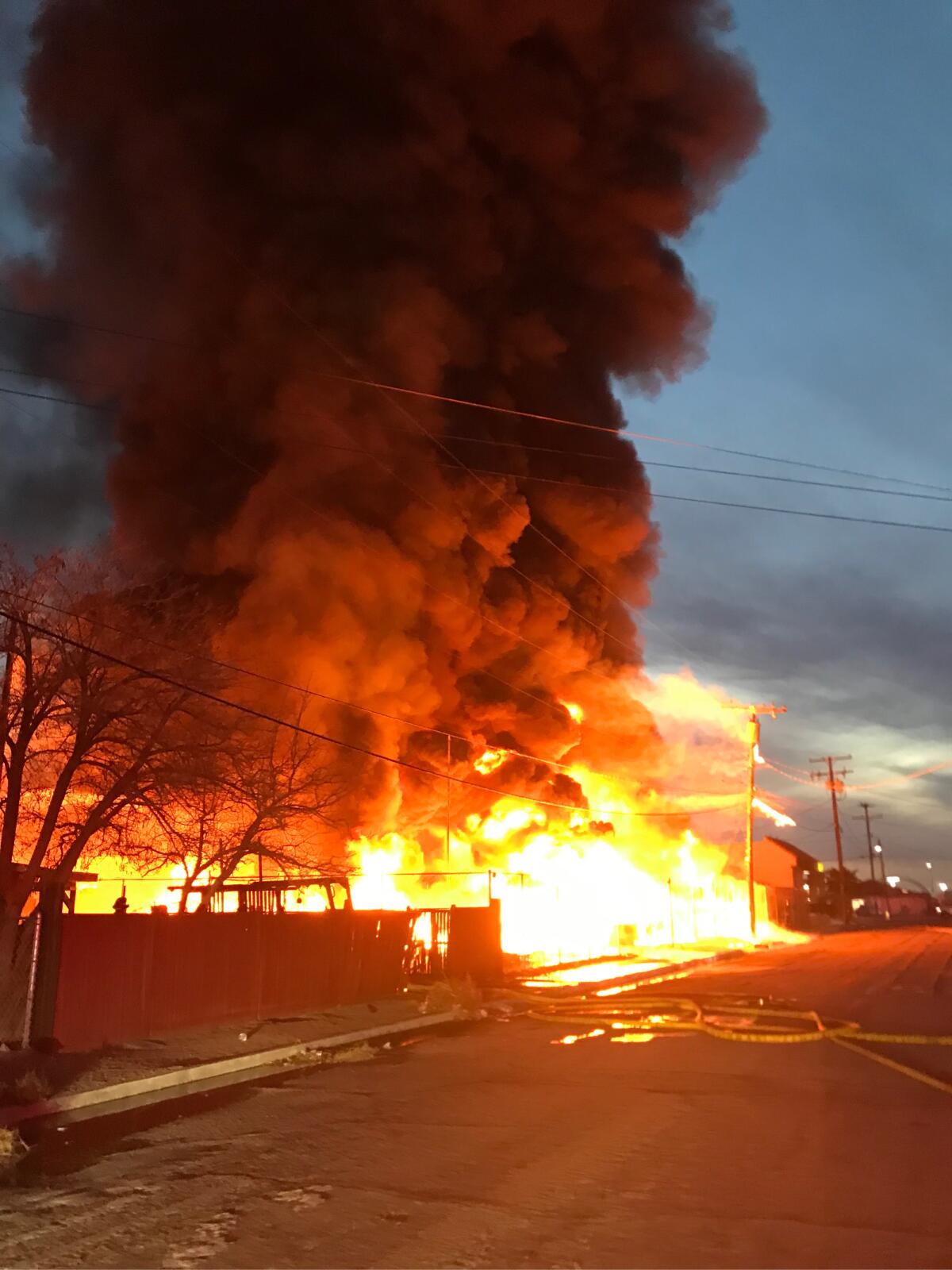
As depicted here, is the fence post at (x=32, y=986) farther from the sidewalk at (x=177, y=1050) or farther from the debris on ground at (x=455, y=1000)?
the debris on ground at (x=455, y=1000)

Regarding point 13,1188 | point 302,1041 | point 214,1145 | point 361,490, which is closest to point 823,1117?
point 214,1145

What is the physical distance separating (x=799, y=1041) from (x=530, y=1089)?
4.54 m

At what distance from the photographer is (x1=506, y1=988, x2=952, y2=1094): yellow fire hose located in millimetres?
12430

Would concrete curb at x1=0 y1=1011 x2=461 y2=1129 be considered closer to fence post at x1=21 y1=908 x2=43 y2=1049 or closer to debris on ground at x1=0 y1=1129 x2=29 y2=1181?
debris on ground at x1=0 y1=1129 x2=29 y2=1181

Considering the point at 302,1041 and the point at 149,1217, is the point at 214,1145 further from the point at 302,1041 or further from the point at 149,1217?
the point at 302,1041

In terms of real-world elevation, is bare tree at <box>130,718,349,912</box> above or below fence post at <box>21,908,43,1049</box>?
above

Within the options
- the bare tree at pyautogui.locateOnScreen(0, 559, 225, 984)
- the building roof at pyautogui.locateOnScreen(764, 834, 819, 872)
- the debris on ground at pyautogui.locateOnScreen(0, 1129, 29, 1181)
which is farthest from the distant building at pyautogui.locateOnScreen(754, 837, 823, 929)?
the debris on ground at pyautogui.locateOnScreen(0, 1129, 29, 1181)

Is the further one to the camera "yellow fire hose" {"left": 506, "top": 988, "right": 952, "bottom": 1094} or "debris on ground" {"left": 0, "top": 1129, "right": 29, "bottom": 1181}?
"yellow fire hose" {"left": 506, "top": 988, "right": 952, "bottom": 1094}

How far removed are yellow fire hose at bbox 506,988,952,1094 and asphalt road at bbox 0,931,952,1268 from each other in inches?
54.8

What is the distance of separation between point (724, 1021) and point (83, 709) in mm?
9417

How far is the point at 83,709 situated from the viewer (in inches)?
529

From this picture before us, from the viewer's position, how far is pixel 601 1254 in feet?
16.2

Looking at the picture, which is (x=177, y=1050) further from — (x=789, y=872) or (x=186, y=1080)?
(x=789, y=872)

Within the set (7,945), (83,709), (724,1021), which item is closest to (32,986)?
(7,945)
